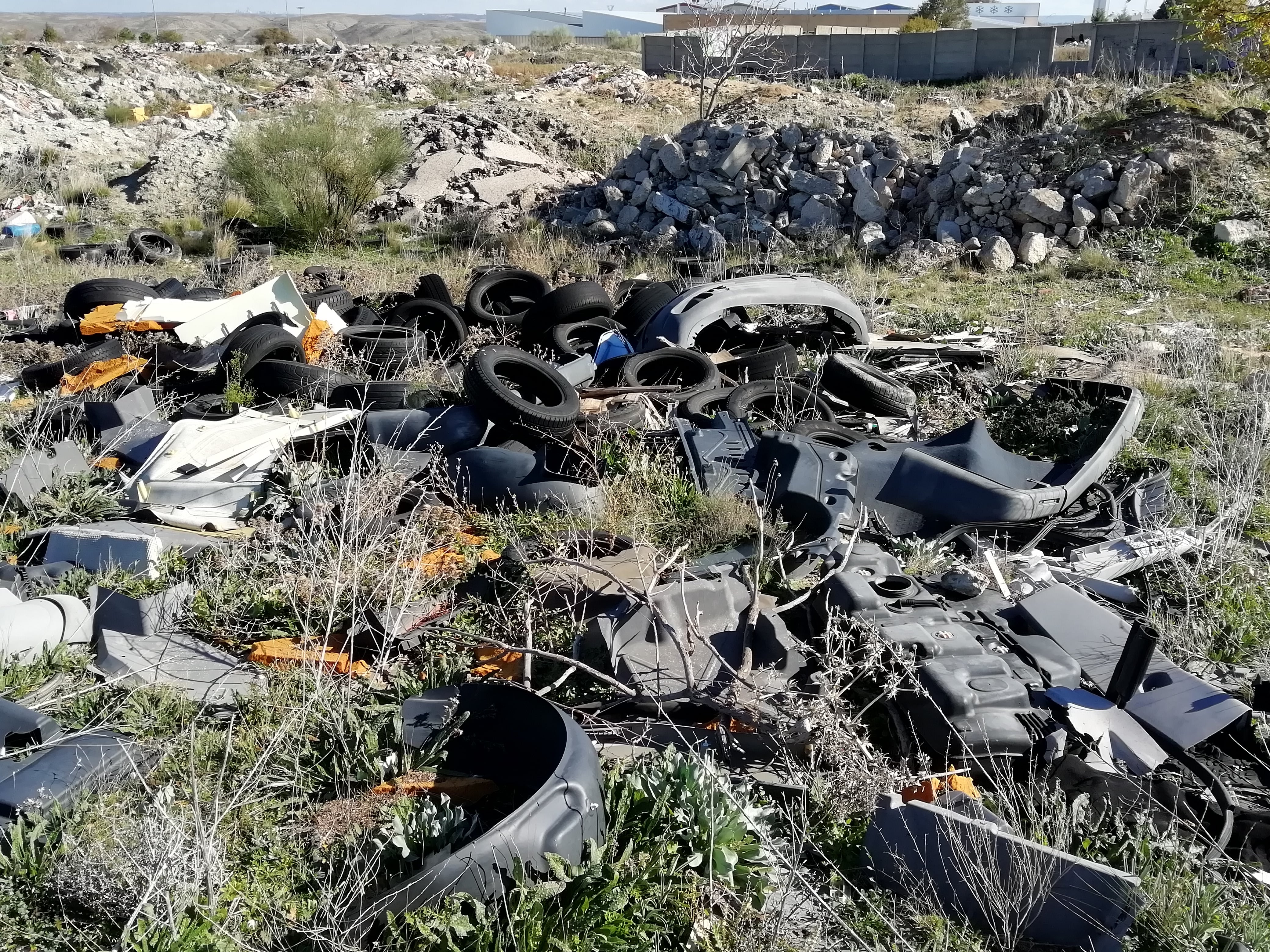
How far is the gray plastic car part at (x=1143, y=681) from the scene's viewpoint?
3.64 metres

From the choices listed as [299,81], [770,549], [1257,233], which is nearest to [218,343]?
[770,549]

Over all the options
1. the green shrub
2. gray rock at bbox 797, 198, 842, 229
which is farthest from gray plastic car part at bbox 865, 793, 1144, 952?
the green shrub

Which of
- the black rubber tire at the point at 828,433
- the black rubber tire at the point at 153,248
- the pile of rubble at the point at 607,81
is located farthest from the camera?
the pile of rubble at the point at 607,81

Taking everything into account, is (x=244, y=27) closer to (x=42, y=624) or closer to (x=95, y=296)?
(x=95, y=296)

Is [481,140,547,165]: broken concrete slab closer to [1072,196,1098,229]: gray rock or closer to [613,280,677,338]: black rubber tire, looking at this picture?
[1072,196,1098,229]: gray rock

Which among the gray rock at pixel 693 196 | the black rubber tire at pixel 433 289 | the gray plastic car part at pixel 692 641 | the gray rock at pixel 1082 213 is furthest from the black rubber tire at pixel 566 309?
the gray rock at pixel 1082 213

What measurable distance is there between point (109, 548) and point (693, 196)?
11240 millimetres

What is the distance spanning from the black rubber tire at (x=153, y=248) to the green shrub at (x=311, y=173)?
1.56 metres

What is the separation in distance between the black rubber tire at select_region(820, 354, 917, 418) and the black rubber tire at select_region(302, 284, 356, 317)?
4563 mm

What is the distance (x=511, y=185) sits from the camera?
16.3 metres

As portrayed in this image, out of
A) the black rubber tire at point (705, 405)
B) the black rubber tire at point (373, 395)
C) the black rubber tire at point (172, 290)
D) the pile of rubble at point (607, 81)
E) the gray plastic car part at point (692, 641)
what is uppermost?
the pile of rubble at point (607, 81)

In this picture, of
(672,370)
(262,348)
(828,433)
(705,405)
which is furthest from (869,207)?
(262,348)

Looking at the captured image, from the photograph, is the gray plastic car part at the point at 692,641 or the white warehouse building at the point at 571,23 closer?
the gray plastic car part at the point at 692,641

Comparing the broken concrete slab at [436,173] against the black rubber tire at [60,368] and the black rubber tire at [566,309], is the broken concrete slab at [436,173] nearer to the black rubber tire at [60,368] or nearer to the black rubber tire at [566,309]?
the black rubber tire at [566,309]
